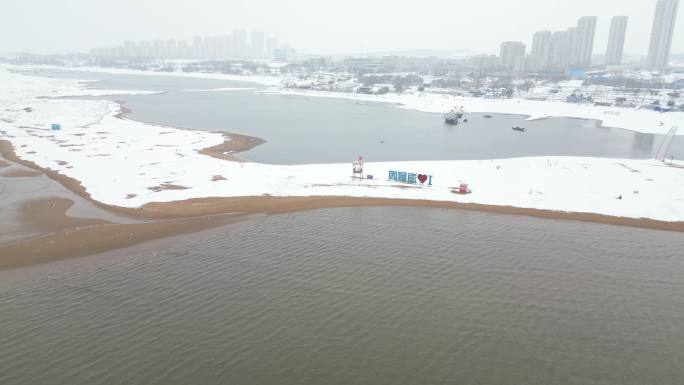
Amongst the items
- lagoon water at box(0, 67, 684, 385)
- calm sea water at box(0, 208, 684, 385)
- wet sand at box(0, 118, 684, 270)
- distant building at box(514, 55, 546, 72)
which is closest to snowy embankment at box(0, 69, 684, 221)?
wet sand at box(0, 118, 684, 270)

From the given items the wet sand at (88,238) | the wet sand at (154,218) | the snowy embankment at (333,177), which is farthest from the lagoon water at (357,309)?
the snowy embankment at (333,177)

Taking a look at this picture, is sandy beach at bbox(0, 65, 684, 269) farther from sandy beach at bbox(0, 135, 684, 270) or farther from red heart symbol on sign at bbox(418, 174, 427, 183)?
red heart symbol on sign at bbox(418, 174, 427, 183)

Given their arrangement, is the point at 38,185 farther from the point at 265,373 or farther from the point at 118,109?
the point at 118,109

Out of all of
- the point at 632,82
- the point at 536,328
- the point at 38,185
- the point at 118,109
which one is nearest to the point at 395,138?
the point at 38,185

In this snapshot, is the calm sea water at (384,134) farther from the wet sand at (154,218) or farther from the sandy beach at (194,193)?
the wet sand at (154,218)

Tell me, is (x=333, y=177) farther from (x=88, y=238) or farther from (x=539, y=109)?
(x=539, y=109)
